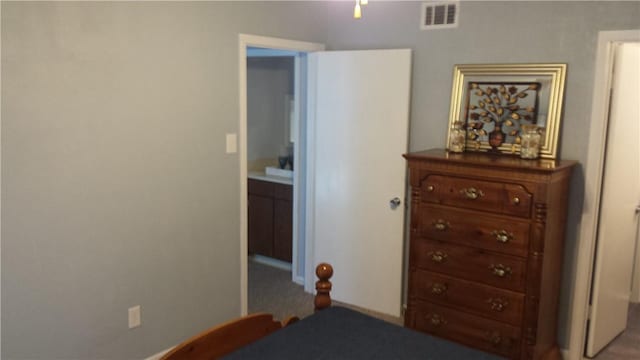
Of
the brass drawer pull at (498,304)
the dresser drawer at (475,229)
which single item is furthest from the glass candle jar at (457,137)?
the brass drawer pull at (498,304)

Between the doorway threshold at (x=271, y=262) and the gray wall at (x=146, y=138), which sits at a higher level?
the gray wall at (x=146, y=138)

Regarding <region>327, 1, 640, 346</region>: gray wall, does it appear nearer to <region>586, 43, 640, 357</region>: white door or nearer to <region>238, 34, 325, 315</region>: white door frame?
<region>586, 43, 640, 357</region>: white door

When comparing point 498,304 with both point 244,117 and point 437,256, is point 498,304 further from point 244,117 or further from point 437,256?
point 244,117

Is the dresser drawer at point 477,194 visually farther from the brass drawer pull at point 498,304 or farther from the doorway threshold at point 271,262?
the doorway threshold at point 271,262

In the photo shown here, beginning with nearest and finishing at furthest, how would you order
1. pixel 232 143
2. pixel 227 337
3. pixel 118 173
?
pixel 227 337, pixel 118 173, pixel 232 143

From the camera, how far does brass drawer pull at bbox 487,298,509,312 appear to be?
3125 mm

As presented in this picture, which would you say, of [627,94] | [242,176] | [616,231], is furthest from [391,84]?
[616,231]

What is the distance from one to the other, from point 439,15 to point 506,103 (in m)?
0.76

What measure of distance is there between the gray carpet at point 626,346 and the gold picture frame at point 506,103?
4.44ft

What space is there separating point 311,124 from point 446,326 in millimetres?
1803

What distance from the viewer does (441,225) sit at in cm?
328

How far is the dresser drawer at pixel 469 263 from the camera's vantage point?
10.1 feet

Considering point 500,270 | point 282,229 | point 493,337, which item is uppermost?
point 500,270

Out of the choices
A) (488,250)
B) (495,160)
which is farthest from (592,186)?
(488,250)
